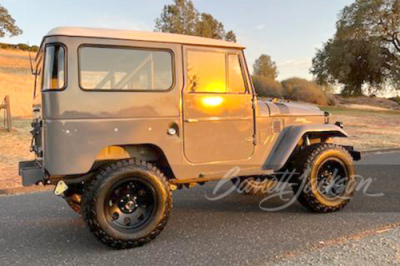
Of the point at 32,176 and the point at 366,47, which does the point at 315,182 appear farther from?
the point at 366,47

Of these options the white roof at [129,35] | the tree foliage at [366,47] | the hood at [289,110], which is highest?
the tree foliage at [366,47]

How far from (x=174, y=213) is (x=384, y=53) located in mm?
31801

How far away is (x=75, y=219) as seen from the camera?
5055 millimetres

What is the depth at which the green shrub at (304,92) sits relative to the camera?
35.9 metres

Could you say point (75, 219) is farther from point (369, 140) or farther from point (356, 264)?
point (369, 140)

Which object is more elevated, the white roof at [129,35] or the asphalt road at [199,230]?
the white roof at [129,35]

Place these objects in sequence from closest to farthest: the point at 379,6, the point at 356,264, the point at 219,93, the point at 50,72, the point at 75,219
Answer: the point at 356,264 < the point at 50,72 < the point at 219,93 < the point at 75,219 < the point at 379,6

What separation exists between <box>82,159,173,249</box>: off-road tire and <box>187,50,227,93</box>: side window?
1103 millimetres

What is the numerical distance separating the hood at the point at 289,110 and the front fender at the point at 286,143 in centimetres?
22

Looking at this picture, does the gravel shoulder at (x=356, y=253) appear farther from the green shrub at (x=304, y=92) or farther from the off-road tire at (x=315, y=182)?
the green shrub at (x=304, y=92)

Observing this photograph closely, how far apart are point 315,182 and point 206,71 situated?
207 centimetres

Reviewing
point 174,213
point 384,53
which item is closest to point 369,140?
point 174,213

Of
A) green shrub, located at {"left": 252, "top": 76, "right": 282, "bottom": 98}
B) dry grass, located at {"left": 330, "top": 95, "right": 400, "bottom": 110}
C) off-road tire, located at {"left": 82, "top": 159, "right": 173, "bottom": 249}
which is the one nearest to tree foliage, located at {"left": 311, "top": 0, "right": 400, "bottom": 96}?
green shrub, located at {"left": 252, "top": 76, "right": 282, "bottom": 98}

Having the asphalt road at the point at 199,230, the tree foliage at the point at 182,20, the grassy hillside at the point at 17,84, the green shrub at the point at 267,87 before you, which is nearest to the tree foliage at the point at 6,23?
the grassy hillside at the point at 17,84
